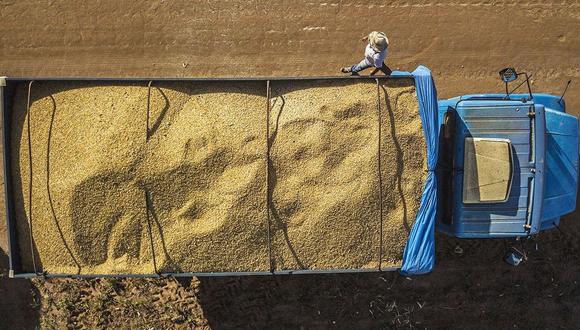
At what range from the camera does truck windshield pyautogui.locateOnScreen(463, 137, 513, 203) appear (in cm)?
433

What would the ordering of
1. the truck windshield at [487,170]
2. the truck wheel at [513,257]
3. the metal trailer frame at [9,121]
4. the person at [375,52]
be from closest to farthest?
the metal trailer frame at [9,121] → the truck windshield at [487,170] → the person at [375,52] → the truck wheel at [513,257]

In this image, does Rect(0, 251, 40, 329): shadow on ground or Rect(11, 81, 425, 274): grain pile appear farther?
Rect(0, 251, 40, 329): shadow on ground

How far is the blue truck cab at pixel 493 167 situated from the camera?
435 cm

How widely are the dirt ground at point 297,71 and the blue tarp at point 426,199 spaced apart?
146cm

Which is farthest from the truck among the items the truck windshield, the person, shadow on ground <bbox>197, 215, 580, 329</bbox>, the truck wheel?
shadow on ground <bbox>197, 215, 580, 329</bbox>

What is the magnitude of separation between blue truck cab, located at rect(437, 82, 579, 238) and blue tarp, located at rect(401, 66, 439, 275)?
0.31 meters

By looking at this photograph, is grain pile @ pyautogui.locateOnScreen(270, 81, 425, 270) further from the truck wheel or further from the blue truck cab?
the truck wheel

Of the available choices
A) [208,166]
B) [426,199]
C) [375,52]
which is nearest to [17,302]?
[208,166]

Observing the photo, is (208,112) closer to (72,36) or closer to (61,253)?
(61,253)

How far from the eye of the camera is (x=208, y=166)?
14.0 feet

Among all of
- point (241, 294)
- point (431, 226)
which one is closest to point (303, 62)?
point (431, 226)

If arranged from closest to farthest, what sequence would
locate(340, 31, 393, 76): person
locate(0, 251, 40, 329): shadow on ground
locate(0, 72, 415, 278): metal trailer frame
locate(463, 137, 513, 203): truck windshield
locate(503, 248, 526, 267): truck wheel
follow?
locate(0, 72, 415, 278): metal trailer frame < locate(463, 137, 513, 203): truck windshield < locate(340, 31, 393, 76): person < locate(503, 248, 526, 267): truck wheel < locate(0, 251, 40, 329): shadow on ground

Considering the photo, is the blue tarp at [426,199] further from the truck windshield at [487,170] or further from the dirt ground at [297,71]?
the dirt ground at [297,71]

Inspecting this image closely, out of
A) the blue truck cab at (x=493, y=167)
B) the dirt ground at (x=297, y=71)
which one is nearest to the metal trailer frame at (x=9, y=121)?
the blue truck cab at (x=493, y=167)
